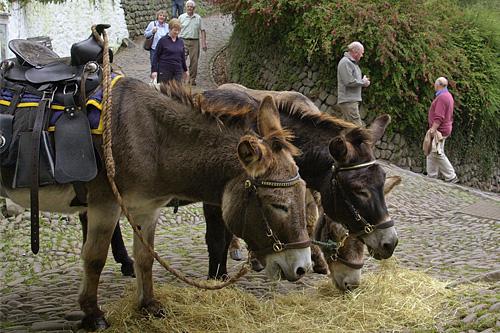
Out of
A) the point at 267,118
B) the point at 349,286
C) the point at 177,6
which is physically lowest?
the point at 349,286

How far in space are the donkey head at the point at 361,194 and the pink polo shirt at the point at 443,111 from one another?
927cm

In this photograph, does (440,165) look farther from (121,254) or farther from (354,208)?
(354,208)

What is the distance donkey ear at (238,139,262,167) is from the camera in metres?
4.26

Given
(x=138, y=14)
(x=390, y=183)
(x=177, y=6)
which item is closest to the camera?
(x=390, y=183)

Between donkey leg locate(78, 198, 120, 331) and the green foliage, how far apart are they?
12.0 metres

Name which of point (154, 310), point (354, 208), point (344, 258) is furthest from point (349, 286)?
point (154, 310)

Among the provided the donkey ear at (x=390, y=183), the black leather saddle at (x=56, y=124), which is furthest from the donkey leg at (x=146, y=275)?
the donkey ear at (x=390, y=183)

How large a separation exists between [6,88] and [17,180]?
78 centimetres

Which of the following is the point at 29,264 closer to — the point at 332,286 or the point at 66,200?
the point at 66,200

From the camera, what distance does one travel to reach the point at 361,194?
5.38 meters

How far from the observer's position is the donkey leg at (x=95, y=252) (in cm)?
472

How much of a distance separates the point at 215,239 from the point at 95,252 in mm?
1567

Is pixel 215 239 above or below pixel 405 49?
below

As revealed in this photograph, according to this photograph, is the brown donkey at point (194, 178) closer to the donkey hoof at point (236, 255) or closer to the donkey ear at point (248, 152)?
the donkey ear at point (248, 152)
